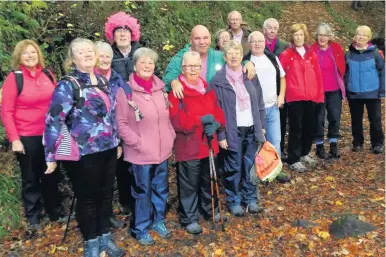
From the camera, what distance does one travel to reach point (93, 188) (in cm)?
454

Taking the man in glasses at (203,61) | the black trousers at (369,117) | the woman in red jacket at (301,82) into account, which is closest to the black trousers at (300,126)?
the woman in red jacket at (301,82)

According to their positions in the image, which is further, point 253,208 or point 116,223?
point 253,208

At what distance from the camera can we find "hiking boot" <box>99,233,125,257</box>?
4.96 metres

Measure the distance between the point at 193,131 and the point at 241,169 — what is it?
112cm

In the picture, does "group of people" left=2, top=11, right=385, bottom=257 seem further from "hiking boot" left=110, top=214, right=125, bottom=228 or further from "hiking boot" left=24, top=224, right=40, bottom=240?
"hiking boot" left=110, top=214, right=125, bottom=228

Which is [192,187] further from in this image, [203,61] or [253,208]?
[203,61]

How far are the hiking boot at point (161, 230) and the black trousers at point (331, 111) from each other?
374 cm

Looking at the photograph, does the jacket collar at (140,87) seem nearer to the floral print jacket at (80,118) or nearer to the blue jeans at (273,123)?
the floral print jacket at (80,118)

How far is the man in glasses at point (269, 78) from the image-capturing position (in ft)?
20.2

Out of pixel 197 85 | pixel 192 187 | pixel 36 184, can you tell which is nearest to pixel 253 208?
pixel 192 187

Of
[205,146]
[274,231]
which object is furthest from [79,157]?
[274,231]

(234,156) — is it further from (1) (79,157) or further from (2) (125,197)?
(1) (79,157)

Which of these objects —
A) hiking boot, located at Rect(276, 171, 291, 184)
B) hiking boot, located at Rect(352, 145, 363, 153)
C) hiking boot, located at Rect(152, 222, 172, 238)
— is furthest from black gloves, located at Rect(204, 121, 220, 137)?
hiking boot, located at Rect(352, 145, 363, 153)

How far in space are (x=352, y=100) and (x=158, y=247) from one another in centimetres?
486
